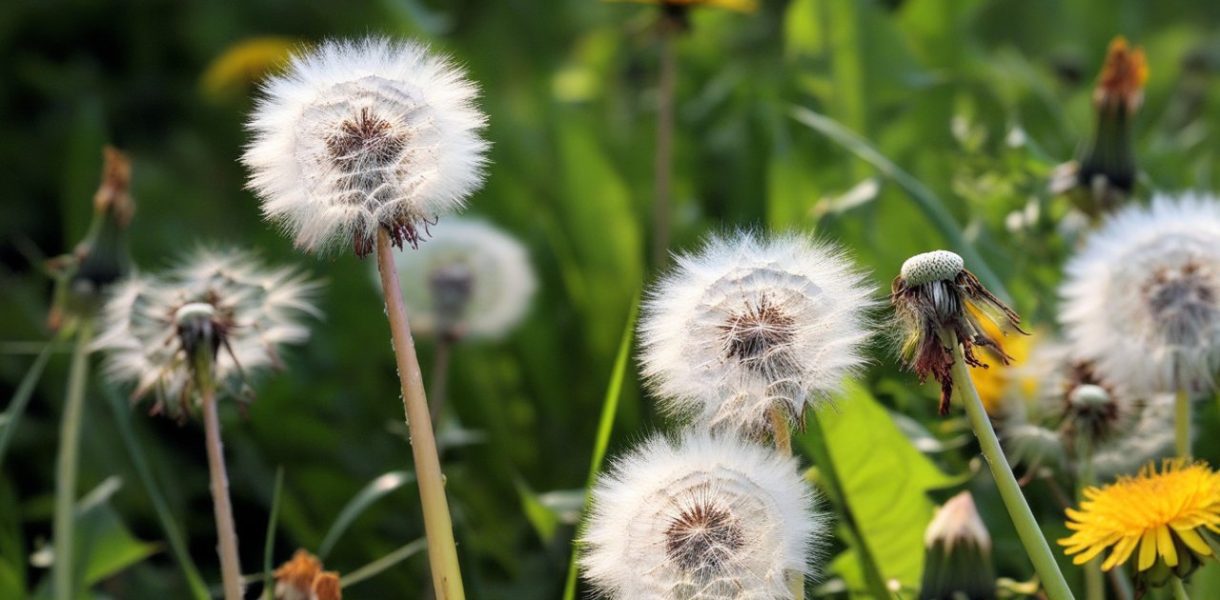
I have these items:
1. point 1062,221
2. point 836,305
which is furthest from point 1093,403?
point 1062,221

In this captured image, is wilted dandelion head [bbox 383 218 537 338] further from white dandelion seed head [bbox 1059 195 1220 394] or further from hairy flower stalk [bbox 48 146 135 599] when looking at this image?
white dandelion seed head [bbox 1059 195 1220 394]

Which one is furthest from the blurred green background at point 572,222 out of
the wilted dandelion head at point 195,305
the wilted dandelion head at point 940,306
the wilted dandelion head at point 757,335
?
the wilted dandelion head at point 940,306

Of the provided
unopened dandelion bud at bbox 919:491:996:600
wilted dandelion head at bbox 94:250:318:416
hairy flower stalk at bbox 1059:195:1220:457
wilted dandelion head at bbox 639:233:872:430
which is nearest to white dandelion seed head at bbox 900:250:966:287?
wilted dandelion head at bbox 639:233:872:430

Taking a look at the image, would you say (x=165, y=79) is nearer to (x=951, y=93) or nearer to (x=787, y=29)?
(x=787, y=29)

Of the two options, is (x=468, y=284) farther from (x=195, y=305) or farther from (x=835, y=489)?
(x=195, y=305)

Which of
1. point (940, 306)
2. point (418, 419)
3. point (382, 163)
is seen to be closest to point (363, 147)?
point (382, 163)

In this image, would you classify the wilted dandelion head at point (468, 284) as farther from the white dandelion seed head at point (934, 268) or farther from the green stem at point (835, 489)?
the white dandelion seed head at point (934, 268)
